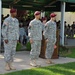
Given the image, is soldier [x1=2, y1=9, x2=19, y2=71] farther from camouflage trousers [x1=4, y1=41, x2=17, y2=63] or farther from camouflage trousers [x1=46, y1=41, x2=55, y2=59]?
camouflage trousers [x1=46, y1=41, x2=55, y2=59]

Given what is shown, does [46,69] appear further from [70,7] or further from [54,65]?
[70,7]

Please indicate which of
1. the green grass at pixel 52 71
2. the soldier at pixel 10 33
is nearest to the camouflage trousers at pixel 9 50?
the soldier at pixel 10 33

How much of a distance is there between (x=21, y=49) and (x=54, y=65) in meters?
4.57

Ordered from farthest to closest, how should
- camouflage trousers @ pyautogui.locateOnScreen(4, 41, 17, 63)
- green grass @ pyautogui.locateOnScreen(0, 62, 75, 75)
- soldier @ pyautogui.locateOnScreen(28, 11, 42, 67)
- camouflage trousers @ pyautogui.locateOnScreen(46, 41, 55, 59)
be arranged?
1. camouflage trousers @ pyautogui.locateOnScreen(46, 41, 55, 59)
2. soldier @ pyautogui.locateOnScreen(28, 11, 42, 67)
3. camouflage trousers @ pyautogui.locateOnScreen(4, 41, 17, 63)
4. green grass @ pyautogui.locateOnScreen(0, 62, 75, 75)

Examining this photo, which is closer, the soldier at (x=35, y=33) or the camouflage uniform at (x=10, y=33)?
the camouflage uniform at (x=10, y=33)

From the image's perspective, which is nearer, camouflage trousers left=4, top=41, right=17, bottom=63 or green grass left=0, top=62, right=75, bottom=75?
green grass left=0, top=62, right=75, bottom=75

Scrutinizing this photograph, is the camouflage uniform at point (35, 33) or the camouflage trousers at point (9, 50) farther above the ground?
the camouflage uniform at point (35, 33)

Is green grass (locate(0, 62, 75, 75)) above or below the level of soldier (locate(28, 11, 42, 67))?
below

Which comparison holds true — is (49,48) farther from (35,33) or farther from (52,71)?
(52,71)

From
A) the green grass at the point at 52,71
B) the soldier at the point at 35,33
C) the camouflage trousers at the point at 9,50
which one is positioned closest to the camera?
the green grass at the point at 52,71

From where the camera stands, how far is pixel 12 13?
8812 mm

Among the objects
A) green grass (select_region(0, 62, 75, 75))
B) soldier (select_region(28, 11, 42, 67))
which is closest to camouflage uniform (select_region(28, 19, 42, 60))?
soldier (select_region(28, 11, 42, 67))

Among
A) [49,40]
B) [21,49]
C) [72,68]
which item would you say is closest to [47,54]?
[49,40]

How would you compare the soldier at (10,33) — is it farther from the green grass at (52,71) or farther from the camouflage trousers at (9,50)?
the green grass at (52,71)
